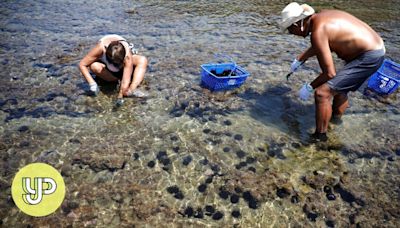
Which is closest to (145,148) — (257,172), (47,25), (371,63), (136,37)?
(257,172)

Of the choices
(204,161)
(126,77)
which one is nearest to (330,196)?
(204,161)

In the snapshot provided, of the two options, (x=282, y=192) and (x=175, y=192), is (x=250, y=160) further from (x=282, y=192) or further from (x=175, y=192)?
(x=175, y=192)

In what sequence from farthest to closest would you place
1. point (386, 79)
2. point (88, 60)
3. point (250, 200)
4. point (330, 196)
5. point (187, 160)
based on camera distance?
point (386, 79), point (88, 60), point (187, 160), point (330, 196), point (250, 200)

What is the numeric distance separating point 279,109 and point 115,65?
3.61 m

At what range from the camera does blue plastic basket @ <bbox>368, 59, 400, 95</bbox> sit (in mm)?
7023

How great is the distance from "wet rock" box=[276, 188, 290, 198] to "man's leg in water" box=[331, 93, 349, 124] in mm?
2350

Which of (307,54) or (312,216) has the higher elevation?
(307,54)

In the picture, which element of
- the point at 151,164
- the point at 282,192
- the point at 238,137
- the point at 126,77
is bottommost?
the point at 282,192

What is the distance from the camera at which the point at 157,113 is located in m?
6.39

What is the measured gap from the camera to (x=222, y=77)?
6.48m

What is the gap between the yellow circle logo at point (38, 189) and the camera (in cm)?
431

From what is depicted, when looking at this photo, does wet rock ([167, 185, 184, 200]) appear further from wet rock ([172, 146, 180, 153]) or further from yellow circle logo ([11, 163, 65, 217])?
yellow circle logo ([11, 163, 65, 217])

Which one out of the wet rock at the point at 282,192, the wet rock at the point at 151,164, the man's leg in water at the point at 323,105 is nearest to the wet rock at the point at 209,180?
the wet rock at the point at 151,164

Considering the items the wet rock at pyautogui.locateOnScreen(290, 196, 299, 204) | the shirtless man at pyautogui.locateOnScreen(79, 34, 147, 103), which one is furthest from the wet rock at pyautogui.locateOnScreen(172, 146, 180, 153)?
the wet rock at pyautogui.locateOnScreen(290, 196, 299, 204)
